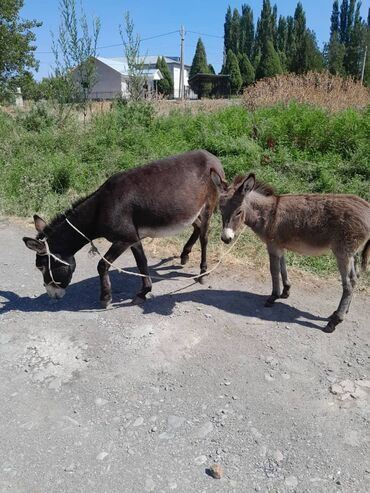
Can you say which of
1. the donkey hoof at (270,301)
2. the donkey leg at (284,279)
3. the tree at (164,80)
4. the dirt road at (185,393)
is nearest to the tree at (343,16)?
the tree at (164,80)

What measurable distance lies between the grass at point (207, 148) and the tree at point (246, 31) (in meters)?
60.7

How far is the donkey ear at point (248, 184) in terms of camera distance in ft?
14.2

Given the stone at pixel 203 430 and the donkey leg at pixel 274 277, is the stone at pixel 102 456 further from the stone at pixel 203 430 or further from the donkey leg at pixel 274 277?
the donkey leg at pixel 274 277

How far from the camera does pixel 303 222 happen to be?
14.5ft

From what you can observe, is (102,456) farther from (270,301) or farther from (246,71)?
(246,71)

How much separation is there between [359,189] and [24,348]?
660cm

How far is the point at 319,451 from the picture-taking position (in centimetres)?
296

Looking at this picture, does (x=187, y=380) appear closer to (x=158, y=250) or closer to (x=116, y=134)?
(x=158, y=250)

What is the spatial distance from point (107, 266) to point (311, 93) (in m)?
10.8

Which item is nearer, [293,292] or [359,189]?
[293,292]

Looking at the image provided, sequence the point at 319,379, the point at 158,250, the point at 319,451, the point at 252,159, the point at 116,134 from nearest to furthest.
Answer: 1. the point at 319,451
2. the point at 319,379
3. the point at 158,250
4. the point at 252,159
5. the point at 116,134

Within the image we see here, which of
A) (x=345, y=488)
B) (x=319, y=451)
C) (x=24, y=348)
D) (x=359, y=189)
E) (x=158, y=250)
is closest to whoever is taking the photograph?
(x=345, y=488)

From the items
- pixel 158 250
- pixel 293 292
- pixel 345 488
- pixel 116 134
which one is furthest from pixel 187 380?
pixel 116 134

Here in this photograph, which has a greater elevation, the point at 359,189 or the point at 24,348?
the point at 359,189
